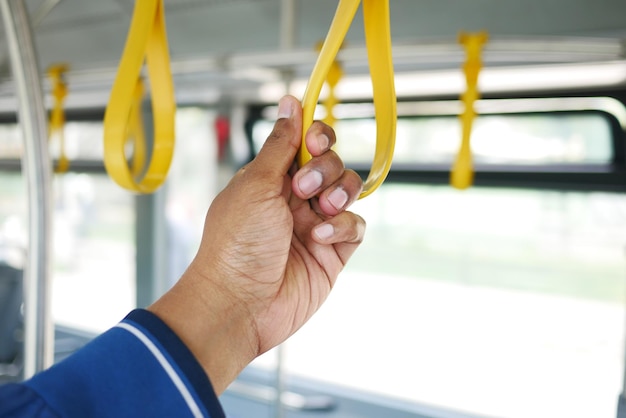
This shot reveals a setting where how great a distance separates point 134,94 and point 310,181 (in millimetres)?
343

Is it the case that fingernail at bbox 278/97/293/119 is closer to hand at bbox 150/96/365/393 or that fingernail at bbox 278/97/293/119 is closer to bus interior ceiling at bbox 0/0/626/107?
hand at bbox 150/96/365/393

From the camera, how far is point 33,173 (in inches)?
40.5

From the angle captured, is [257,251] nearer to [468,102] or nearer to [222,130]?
[468,102]

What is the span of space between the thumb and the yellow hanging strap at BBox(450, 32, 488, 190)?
581mm

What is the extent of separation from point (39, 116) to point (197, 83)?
6.79 ft

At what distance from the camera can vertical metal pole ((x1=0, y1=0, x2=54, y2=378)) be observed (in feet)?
3.33

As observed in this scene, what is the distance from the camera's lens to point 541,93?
2.51m

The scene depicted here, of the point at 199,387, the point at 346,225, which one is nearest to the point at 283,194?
the point at 346,225

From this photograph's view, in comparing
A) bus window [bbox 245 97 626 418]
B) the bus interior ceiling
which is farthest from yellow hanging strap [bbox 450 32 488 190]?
bus window [bbox 245 97 626 418]

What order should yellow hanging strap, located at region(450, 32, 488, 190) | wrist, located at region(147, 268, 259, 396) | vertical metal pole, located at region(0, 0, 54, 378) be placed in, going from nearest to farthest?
wrist, located at region(147, 268, 259, 396), vertical metal pole, located at region(0, 0, 54, 378), yellow hanging strap, located at region(450, 32, 488, 190)

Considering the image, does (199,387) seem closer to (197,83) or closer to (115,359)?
(115,359)

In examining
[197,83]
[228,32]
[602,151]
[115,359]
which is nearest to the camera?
[115,359]

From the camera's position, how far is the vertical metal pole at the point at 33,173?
101 cm

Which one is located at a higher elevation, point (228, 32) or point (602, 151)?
point (228, 32)
